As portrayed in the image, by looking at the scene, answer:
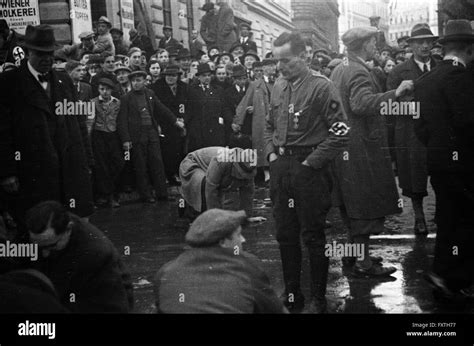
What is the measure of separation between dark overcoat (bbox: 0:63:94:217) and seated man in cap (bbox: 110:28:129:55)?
610mm

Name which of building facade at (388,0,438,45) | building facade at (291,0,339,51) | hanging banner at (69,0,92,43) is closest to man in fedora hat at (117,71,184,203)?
hanging banner at (69,0,92,43)

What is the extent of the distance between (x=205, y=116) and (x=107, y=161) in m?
0.79

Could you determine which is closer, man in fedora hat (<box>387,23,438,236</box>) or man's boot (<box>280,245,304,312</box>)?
man's boot (<box>280,245,304,312</box>)

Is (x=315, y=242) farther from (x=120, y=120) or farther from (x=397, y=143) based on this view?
(x=120, y=120)

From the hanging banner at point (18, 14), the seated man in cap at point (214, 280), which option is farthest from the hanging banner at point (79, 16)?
the seated man in cap at point (214, 280)

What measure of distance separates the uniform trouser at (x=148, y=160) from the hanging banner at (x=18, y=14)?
1.04 m

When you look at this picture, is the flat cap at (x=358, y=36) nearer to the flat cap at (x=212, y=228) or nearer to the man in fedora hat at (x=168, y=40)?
the man in fedora hat at (x=168, y=40)

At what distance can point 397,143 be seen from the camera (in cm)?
593

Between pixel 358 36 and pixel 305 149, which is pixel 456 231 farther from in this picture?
pixel 358 36

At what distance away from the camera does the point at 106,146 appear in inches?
247

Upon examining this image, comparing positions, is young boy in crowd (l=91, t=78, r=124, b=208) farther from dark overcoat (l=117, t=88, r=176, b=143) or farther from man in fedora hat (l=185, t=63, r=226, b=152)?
man in fedora hat (l=185, t=63, r=226, b=152)

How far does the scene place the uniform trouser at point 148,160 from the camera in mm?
6133

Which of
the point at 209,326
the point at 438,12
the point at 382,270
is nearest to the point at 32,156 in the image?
the point at 209,326

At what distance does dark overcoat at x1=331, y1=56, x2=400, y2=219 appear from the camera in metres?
5.52
